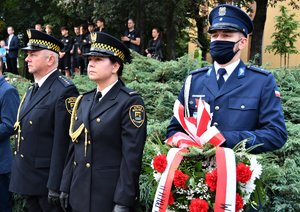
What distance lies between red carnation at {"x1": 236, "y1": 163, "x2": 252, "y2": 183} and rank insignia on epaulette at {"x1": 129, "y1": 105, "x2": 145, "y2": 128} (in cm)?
88

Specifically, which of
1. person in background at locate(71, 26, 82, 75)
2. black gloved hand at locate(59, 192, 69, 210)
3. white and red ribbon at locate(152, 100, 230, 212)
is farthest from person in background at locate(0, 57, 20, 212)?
person in background at locate(71, 26, 82, 75)

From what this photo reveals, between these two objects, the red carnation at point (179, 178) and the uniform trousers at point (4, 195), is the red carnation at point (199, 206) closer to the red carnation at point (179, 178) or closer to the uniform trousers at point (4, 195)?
the red carnation at point (179, 178)

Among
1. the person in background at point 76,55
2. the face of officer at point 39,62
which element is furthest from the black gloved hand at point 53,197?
the person in background at point 76,55

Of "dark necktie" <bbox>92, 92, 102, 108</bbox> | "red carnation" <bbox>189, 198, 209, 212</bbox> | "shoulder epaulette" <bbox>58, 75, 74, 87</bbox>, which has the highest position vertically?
"shoulder epaulette" <bbox>58, 75, 74, 87</bbox>

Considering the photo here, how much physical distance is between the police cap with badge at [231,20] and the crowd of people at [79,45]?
22.4 feet

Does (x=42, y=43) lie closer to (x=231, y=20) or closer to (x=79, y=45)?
(x=231, y=20)

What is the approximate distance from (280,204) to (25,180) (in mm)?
2225

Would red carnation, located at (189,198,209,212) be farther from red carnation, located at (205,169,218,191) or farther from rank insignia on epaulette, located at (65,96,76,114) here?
rank insignia on epaulette, located at (65,96,76,114)

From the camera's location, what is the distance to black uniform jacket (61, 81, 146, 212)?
318 cm

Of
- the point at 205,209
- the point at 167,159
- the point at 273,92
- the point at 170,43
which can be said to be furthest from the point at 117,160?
the point at 170,43

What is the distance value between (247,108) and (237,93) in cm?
12

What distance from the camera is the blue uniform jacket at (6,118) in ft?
14.9

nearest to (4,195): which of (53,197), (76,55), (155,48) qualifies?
(53,197)

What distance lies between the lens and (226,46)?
2816 millimetres
